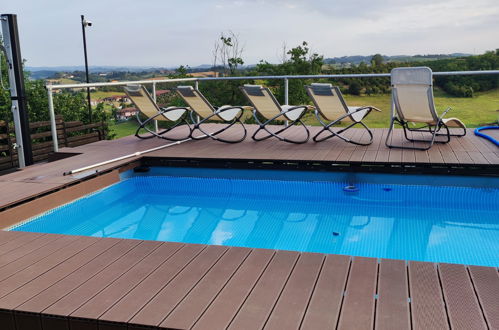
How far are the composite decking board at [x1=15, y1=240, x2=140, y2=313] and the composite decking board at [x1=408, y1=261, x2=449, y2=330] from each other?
1.45 m

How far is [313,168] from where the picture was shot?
488 centimetres

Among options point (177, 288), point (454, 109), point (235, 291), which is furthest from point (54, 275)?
point (454, 109)

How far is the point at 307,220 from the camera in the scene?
13.8ft

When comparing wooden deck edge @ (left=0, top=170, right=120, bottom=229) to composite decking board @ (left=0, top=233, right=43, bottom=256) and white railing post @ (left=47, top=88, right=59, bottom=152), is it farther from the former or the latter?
white railing post @ (left=47, top=88, right=59, bottom=152)

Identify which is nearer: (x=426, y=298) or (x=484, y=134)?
(x=426, y=298)

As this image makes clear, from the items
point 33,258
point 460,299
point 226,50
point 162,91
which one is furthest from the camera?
point 226,50

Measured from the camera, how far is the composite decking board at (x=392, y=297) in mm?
1861

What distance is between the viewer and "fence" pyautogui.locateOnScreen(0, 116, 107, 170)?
6099 mm

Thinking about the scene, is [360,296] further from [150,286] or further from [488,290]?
[150,286]

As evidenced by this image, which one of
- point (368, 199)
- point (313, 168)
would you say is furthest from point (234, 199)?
point (368, 199)

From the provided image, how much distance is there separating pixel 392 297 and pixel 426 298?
0.44ft

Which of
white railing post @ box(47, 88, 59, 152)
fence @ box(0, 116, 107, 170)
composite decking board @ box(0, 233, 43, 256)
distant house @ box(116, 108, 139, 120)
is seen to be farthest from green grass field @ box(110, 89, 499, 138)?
composite decking board @ box(0, 233, 43, 256)

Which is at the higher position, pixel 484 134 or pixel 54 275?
pixel 484 134

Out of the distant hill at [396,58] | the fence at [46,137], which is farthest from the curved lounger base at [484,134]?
the distant hill at [396,58]
